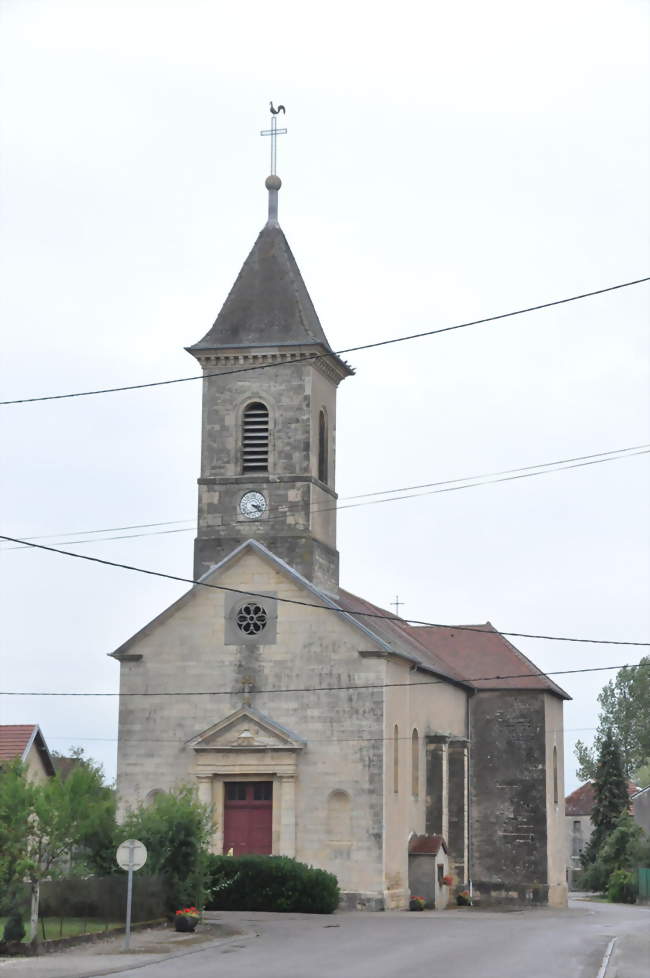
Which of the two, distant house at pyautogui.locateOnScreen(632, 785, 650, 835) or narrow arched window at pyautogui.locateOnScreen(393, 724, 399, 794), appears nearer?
narrow arched window at pyautogui.locateOnScreen(393, 724, 399, 794)

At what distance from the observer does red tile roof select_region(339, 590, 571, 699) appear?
4994 cm

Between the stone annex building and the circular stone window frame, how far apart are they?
4cm

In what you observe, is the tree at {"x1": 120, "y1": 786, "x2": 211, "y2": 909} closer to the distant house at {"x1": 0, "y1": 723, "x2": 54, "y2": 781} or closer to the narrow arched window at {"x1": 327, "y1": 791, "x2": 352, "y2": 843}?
the narrow arched window at {"x1": 327, "y1": 791, "x2": 352, "y2": 843}

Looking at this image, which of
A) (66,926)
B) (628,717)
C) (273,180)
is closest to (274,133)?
(273,180)

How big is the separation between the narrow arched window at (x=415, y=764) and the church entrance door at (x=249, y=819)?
5.08 m

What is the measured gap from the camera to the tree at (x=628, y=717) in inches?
3578

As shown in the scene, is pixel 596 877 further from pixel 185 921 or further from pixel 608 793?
pixel 185 921

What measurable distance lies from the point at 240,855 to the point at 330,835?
2.85 m

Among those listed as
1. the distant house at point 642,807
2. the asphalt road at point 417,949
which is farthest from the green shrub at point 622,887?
the asphalt road at point 417,949

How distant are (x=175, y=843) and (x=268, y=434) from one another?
14785 mm

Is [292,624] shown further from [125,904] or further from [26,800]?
[26,800]

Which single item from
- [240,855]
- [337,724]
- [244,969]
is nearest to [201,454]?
[337,724]

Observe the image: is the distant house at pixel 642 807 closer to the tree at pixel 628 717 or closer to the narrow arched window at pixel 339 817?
the tree at pixel 628 717

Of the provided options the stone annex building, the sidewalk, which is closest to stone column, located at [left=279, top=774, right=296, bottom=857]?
the stone annex building
